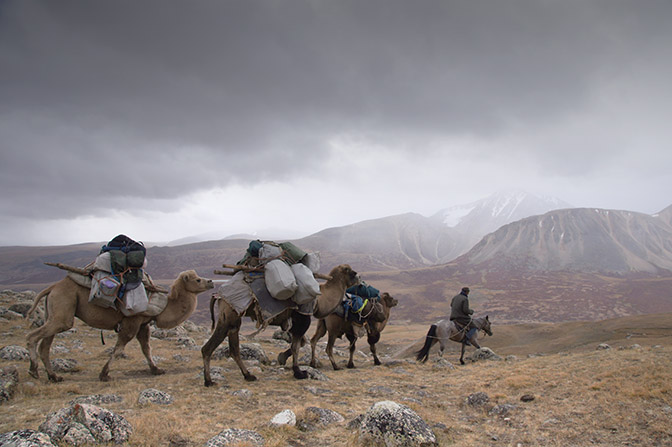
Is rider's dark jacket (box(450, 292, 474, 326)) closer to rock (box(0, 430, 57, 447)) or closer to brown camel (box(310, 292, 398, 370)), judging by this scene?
brown camel (box(310, 292, 398, 370))

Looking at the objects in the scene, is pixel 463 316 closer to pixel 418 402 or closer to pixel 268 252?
pixel 418 402

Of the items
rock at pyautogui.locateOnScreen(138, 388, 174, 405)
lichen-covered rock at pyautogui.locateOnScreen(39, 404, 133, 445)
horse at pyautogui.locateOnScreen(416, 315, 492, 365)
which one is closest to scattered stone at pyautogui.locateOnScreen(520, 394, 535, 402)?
rock at pyautogui.locateOnScreen(138, 388, 174, 405)

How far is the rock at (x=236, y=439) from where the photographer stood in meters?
4.17

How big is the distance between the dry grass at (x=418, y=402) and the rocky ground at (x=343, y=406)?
21 millimetres

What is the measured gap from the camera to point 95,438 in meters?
3.97

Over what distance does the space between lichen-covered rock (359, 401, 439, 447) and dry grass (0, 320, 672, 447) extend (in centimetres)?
25

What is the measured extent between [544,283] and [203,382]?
10365 cm

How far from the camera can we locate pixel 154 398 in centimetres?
602

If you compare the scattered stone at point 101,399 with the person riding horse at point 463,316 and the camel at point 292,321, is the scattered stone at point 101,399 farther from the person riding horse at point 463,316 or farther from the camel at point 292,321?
the person riding horse at point 463,316

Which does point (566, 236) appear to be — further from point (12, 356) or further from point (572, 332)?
point (12, 356)

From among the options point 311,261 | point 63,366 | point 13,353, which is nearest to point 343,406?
point 311,261

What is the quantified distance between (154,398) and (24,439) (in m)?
2.87

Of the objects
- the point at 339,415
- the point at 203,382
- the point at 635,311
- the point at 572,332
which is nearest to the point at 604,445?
the point at 339,415

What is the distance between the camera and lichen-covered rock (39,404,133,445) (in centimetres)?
386
